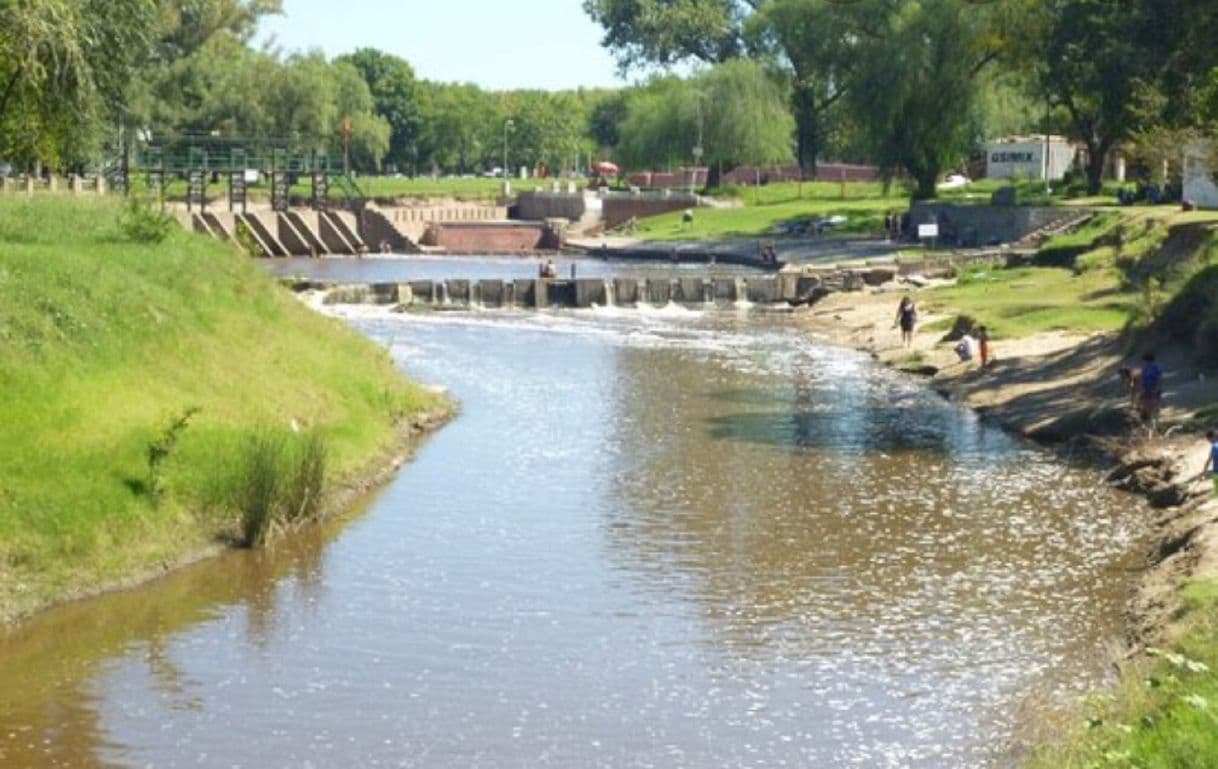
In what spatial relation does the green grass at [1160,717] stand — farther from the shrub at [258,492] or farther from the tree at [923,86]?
the tree at [923,86]

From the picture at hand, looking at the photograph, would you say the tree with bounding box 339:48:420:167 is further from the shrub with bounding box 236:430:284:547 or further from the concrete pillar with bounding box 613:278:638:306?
the shrub with bounding box 236:430:284:547

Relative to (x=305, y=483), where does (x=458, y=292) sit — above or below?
above

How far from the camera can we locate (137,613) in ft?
86.7

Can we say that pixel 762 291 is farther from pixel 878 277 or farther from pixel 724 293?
pixel 878 277

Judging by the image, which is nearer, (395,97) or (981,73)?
(981,73)

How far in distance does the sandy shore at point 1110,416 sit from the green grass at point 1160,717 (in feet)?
A: 7.20

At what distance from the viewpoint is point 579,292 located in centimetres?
8075

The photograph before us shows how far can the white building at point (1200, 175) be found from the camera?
5595cm

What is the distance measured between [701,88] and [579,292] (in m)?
61.3

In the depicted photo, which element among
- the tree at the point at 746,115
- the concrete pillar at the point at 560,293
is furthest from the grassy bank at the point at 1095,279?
the tree at the point at 746,115

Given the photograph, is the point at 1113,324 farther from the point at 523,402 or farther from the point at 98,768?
the point at 98,768

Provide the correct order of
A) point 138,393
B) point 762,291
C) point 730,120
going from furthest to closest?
point 730,120, point 762,291, point 138,393

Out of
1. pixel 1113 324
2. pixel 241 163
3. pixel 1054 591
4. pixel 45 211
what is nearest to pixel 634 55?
pixel 241 163

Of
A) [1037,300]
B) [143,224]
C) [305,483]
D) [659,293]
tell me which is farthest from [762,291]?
[305,483]
